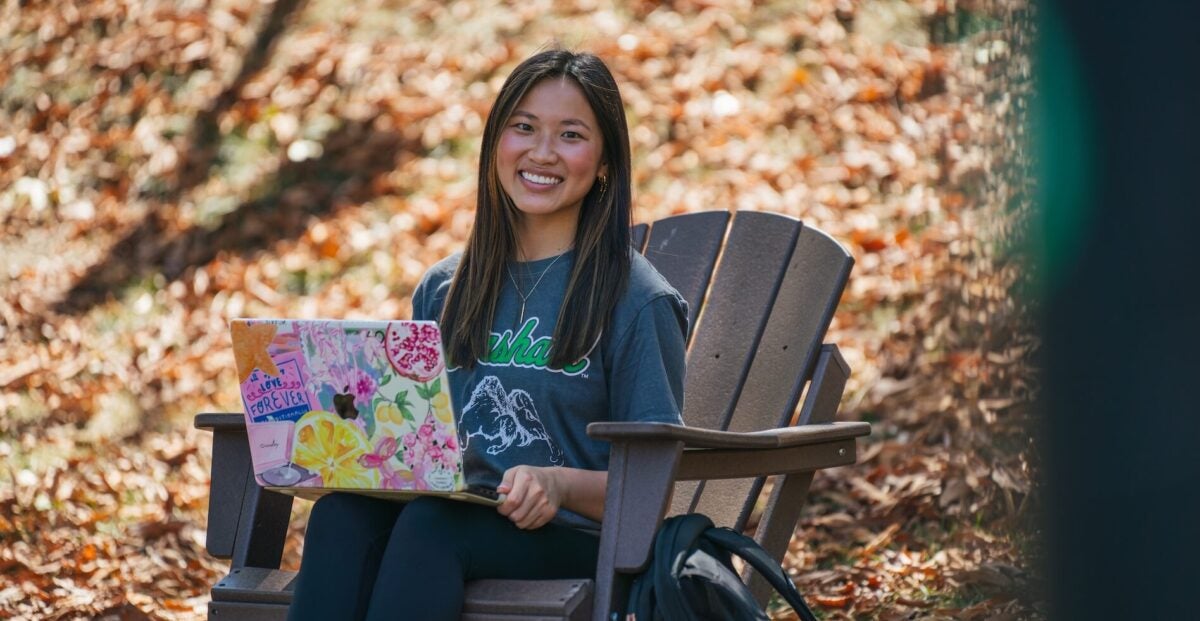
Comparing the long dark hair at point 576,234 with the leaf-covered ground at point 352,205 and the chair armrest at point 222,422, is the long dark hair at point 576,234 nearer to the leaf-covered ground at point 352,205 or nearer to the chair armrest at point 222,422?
the chair armrest at point 222,422

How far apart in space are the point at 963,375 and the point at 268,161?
3.72 meters

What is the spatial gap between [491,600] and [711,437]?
444mm

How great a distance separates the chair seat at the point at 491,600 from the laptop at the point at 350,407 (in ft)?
0.49

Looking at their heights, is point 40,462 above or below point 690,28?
below

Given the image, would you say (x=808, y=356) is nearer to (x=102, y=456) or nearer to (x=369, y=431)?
(x=369, y=431)

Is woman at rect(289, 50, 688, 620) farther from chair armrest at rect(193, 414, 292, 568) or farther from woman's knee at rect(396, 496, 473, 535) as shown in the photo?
chair armrest at rect(193, 414, 292, 568)

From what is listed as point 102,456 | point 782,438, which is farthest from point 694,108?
point 782,438

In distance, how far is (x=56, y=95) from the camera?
7.52 metres

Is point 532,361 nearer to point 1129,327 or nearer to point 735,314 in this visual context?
point 735,314

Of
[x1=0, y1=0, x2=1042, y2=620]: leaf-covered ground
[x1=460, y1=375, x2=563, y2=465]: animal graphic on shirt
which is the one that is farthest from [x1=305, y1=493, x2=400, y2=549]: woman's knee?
[x1=0, y1=0, x2=1042, y2=620]: leaf-covered ground

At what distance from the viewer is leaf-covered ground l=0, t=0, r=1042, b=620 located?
14.7 ft

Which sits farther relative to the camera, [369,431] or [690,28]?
[690,28]

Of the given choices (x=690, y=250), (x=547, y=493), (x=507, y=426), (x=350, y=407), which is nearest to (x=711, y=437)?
(x=547, y=493)

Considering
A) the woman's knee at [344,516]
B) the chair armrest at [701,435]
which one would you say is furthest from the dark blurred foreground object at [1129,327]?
the woman's knee at [344,516]
